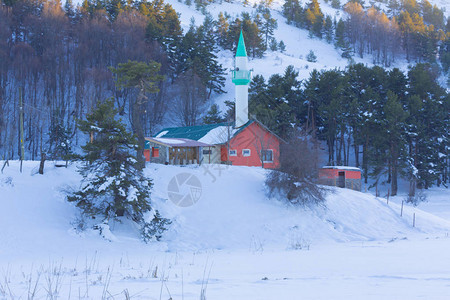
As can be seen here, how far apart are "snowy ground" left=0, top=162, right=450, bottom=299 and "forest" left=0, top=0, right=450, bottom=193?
11168 mm

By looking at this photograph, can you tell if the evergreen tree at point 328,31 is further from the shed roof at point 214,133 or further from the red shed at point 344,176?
the red shed at point 344,176

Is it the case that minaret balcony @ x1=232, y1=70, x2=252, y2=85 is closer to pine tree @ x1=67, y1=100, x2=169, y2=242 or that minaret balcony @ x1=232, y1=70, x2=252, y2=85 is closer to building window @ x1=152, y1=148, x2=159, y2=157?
building window @ x1=152, y1=148, x2=159, y2=157

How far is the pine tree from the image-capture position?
1788 centimetres

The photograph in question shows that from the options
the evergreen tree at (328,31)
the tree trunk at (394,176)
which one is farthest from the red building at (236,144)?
the evergreen tree at (328,31)

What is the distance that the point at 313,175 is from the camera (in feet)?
80.4

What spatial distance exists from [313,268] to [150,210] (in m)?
11.0

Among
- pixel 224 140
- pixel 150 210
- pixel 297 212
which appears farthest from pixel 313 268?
pixel 224 140

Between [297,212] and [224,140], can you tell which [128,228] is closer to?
[297,212]

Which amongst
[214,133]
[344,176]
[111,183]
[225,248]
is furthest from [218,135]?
[111,183]

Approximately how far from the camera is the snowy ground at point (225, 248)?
641cm

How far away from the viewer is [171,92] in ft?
181

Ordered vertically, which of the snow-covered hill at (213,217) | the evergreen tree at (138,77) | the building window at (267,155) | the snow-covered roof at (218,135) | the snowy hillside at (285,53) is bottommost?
the snow-covered hill at (213,217)

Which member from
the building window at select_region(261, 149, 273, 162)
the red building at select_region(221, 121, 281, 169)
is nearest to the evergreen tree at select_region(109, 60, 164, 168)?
the red building at select_region(221, 121, 281, 169)

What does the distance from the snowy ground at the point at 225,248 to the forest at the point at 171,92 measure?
11168mm
